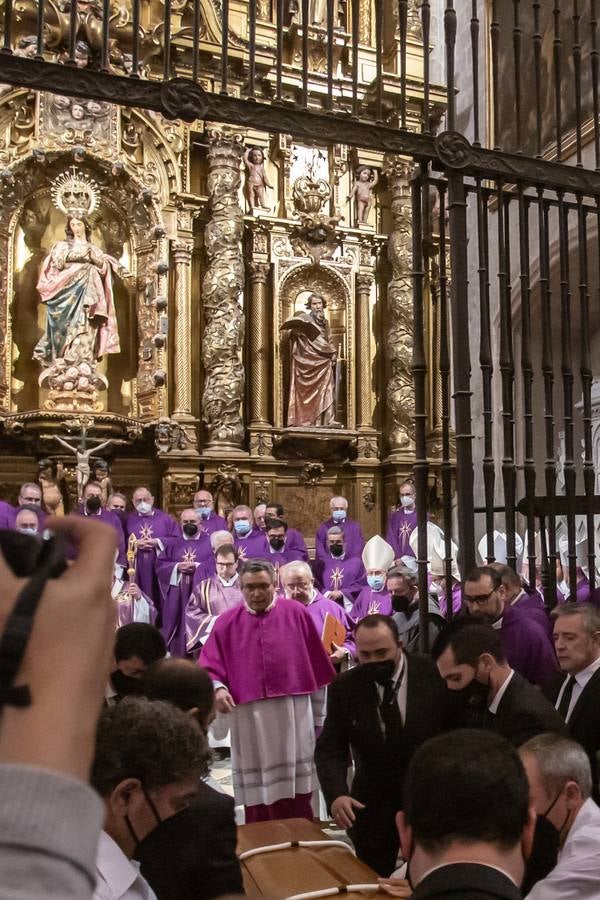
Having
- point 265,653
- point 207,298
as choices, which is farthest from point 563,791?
point 207,298

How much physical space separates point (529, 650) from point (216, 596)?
171 inches

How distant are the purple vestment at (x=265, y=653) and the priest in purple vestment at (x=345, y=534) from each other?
510 cm

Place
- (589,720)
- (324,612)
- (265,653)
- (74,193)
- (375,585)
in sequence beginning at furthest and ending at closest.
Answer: (74,193), (375,585), (324,612), (265,653), (589,720)

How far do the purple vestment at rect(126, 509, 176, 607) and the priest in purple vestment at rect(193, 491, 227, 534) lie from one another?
360 millimetres

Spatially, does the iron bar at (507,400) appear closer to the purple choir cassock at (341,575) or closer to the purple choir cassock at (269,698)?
the purple choir cassock at (269,698)

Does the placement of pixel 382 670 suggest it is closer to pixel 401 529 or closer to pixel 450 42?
pixel 450 42

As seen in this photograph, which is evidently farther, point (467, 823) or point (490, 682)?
point (490, 682)

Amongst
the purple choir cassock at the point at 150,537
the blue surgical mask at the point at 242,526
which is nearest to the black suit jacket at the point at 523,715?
the purple choir cassock at the point at 150,537

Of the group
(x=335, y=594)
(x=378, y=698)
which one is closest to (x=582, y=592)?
(x=335, y=594)

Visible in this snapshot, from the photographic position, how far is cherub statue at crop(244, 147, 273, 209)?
569 inches

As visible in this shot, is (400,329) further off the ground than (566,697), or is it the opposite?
(400,329)

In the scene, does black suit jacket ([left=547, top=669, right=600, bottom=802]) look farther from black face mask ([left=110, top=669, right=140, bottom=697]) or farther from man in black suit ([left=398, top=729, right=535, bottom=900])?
man in black suit ([left=398, top=729, right=535, bottom=900])

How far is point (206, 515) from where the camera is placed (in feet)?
38.9

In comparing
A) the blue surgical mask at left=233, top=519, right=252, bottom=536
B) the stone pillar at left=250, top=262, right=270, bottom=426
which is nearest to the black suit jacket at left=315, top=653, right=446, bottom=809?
the blue surgical mask at left=233, top=519, right=252, bottom=536
